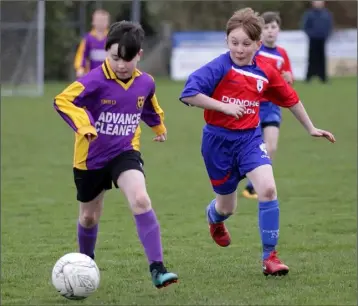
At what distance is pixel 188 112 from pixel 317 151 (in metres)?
6.78

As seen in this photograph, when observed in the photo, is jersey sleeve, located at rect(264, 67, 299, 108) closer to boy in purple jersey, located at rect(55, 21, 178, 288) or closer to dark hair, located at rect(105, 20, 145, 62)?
boy in purple jersey, located at rect(55, 21, 178, 288)

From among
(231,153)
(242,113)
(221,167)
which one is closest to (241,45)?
(242,113)

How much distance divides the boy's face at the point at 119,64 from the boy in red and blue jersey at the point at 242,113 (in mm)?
459

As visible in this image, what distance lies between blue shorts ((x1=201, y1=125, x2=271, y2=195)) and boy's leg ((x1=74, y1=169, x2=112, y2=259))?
773 millimetres

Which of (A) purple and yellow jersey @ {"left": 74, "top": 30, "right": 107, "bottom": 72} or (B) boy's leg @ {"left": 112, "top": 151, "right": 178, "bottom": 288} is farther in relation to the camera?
(A) purple and yellow jersey @ {"left": 74, "top": 30, "right": 107, "bottom": 72}

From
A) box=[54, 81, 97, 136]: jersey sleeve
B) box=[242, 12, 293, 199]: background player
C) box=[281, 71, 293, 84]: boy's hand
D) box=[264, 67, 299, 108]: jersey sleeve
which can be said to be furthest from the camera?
box=[242, 12, 293, 199]: background player

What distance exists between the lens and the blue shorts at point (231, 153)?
579 cm

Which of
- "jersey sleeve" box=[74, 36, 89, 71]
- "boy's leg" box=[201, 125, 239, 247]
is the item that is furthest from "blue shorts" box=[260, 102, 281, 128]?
"jersey sleeve" box=[74, 36, 89, 71]

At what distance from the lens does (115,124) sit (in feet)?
17.8

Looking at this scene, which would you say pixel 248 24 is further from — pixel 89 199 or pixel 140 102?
pixel 89 199

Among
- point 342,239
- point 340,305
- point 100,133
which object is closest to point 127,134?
point 100,133

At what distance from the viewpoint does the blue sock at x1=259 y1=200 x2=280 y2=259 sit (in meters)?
5.64

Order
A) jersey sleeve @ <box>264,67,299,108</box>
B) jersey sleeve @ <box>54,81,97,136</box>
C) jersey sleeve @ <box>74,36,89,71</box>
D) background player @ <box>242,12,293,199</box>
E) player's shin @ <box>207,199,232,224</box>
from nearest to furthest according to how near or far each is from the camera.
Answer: jersey sleeve @ <box>54,81,97,136</box> → jersey sleeve @ <box>264,67,299,108</box> → player's shin @ <box>207,199,232,224</box> → background player @ <box>242,12,293,199</box> → jersey sleeve @ <box>74,36,89,71</box>

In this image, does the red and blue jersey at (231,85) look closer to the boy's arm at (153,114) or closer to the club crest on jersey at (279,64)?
the boy's arm at (153,114)
